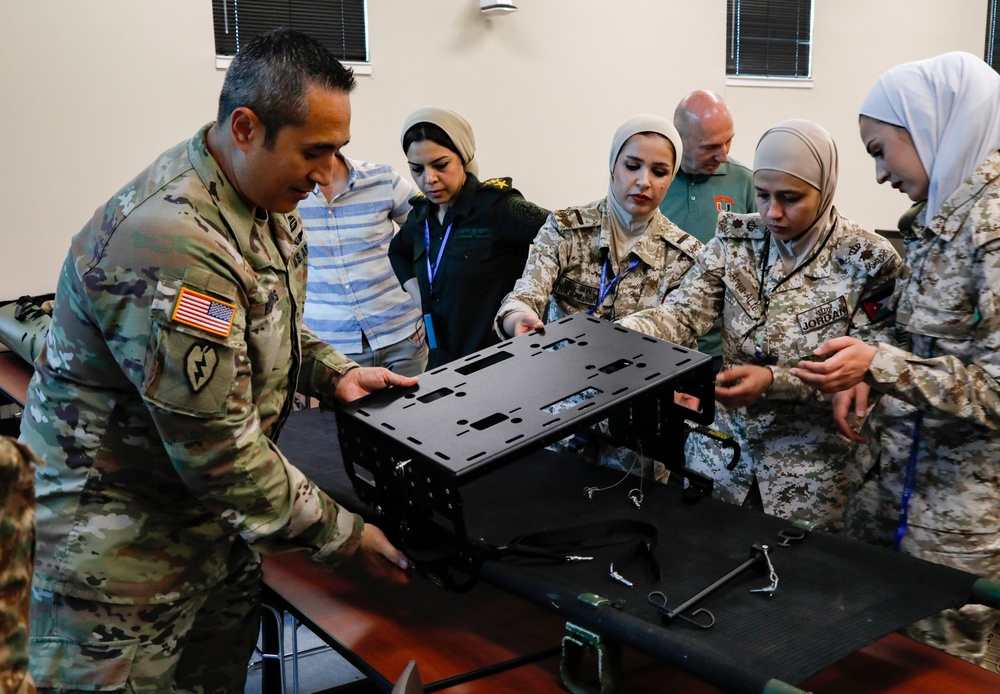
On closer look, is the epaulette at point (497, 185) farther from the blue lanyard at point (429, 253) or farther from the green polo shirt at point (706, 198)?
the green polo shirt at point (706, 198)

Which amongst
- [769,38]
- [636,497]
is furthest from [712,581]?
[769,38]

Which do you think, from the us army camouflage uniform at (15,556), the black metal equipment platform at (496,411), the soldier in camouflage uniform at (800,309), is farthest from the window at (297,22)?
the us army camouflage uniform at (15,556)

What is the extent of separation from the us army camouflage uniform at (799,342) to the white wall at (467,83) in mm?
2985

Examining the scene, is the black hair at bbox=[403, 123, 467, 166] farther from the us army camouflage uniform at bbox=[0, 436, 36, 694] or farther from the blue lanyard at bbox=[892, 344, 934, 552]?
the us army camouflage uniform at bbox=[0, 436, 36, 694]

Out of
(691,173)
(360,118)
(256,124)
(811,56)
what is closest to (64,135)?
(360,118)

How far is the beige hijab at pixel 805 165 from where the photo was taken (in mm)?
1919

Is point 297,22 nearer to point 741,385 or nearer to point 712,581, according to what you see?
point 741,385

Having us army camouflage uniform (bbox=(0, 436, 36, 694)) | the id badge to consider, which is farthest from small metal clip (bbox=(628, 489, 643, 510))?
the id badge

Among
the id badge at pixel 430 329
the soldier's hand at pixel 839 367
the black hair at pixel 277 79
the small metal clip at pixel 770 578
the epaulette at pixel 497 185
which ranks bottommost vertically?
the id badge at pixel 430 329

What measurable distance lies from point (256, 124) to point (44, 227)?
3.15 m

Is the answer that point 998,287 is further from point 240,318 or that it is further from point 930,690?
point 240,318

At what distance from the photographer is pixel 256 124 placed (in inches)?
49.8

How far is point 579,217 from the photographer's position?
7.79 ft

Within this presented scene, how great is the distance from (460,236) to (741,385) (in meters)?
1.34
